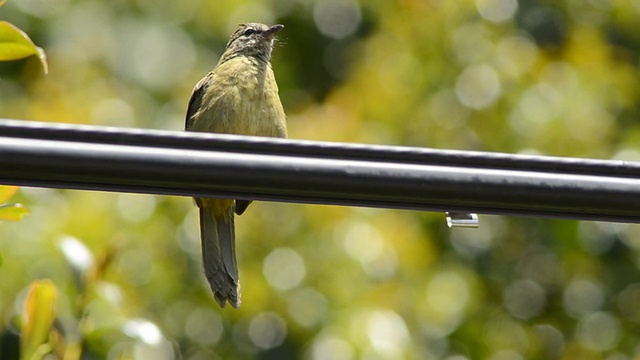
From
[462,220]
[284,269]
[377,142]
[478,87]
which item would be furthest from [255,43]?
[462,220]

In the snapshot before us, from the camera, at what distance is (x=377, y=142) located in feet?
23.5

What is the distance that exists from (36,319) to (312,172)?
3.39 ft

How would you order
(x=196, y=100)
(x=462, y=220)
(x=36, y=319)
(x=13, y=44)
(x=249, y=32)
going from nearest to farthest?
(x=462, y=220) < (x=13, y=44) < (x=36, y=319) < (x=196, y=100) < (x=249, y=32)

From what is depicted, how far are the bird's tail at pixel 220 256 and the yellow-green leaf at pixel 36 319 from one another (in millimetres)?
1262

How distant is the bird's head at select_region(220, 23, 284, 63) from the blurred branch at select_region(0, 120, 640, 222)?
111 inches

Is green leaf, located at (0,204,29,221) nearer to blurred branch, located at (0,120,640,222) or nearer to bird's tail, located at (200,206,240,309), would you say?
blurred branch, located at (0,120,640,222)

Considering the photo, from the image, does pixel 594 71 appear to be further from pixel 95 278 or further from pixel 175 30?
pixel 95 278

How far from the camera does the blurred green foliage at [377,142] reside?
6.46 meters

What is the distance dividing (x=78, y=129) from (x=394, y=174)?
792 mm

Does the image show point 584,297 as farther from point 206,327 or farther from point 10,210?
point 10,210

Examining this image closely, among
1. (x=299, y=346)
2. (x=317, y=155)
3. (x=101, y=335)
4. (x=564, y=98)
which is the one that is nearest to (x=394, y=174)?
(x=317, y=155)

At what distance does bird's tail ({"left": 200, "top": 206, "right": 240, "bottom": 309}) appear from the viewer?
4844 millimetres

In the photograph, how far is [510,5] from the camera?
8.45 meters

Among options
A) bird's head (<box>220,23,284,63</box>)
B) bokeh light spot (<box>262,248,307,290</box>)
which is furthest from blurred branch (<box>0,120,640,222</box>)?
bokeh light spot (<box>262,248,307,290</box>)
